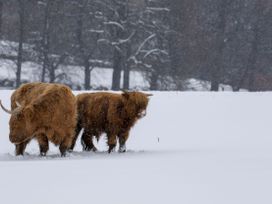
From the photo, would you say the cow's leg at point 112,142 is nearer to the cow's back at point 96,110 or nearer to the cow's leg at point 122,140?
the cow's leg at point 122,140

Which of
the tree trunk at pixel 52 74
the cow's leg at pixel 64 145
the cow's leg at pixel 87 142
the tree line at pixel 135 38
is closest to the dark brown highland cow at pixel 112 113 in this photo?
the cow's leg at pixel 87 142

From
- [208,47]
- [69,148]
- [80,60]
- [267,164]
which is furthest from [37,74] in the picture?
[267,164]

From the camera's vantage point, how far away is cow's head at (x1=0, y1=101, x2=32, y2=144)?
30.1 ft

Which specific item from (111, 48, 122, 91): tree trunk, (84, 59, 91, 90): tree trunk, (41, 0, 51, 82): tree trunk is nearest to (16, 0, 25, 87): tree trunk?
(41, 0, 51, 82): tree trunk

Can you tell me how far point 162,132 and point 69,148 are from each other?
13.7 feet

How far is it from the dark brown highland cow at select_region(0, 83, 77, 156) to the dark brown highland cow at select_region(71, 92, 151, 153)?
0.82 metres

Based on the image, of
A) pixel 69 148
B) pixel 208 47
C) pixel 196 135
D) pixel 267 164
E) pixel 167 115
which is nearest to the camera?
pixel 267 164

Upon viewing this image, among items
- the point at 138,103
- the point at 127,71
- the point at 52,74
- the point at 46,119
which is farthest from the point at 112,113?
the point at 52,74

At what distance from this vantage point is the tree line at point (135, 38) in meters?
32.7

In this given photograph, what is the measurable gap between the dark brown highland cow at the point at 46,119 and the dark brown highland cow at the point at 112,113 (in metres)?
0.82

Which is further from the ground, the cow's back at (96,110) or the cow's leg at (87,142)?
the cow's back at (96,110)

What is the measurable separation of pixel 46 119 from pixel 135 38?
24.9 metres

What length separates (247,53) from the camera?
38.1 m

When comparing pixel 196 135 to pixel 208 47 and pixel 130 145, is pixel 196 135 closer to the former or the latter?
pixel 130 145
